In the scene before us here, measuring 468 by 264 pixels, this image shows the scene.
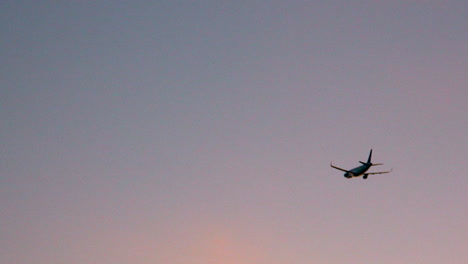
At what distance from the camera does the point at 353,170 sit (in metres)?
169

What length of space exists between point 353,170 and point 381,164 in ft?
31.9

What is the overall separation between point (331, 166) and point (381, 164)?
1545 centimetres

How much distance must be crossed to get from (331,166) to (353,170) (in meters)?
12.9

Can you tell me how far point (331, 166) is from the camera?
15912 centimetres

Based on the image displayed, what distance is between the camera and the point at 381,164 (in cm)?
16212
